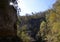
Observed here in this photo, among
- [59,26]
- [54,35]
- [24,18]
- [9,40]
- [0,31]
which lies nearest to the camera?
[0,31]

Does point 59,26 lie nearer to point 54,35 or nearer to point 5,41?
point 54,35

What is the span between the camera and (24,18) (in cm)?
6469

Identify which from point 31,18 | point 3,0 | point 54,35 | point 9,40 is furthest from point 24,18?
point 3,0

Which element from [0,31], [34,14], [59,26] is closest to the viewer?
[0,31]

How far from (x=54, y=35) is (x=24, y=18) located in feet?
121

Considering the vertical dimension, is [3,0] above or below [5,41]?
above

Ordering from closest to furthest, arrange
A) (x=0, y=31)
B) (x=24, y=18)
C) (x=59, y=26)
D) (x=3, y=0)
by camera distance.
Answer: (x=3, y=0) → (x=0, y=31) → (x=59, y=26) → (x=24, y=18)

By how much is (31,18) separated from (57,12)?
4249 cm

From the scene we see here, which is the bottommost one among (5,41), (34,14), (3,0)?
(5,41)

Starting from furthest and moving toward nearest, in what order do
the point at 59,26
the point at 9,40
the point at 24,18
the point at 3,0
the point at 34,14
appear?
the point at 34,14 < the point at 24,18 < the point at 59,26 < the point at 9,40 < the point at 3,0

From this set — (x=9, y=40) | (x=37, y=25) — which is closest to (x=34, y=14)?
(x=37, y=25)

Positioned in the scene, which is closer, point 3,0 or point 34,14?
point 3,0

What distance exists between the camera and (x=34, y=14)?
70438mm

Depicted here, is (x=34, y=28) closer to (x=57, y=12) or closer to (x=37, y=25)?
(x=37, y=25)
